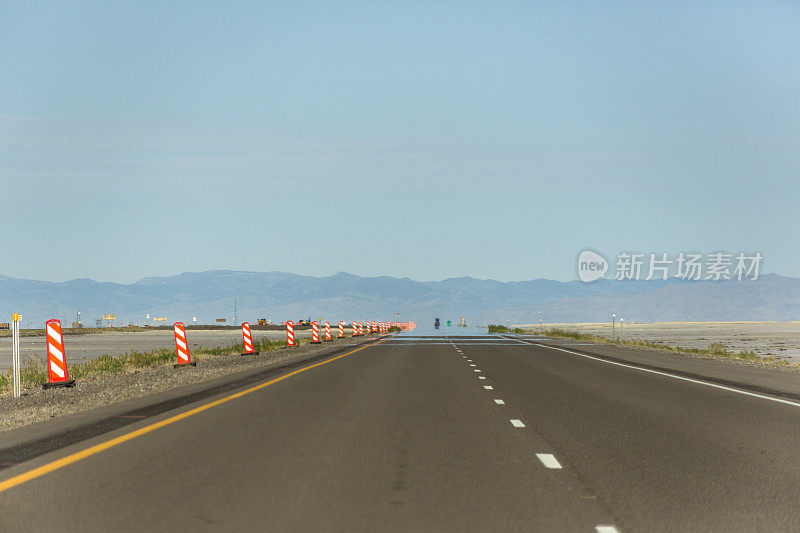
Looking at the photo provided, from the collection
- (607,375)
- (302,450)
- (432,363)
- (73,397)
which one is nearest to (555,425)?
(302,450)

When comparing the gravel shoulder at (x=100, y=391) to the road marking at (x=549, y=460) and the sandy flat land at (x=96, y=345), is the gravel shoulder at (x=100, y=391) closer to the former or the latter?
the sandy flat land at (x=96, y=345)

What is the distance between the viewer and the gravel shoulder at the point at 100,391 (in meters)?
14.6

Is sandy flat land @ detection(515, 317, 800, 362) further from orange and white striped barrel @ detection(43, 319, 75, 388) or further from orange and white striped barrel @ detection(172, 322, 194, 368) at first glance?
orange and white striped barrel @ detection(43, 319, 75, 388)

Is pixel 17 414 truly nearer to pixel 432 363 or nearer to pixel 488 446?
pixel 488 446

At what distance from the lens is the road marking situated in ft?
30.9

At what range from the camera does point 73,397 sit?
56.7 ft

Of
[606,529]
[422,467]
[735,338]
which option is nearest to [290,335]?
[422,467]

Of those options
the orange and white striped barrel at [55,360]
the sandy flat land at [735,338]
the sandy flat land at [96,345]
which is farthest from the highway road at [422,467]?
the sandy flat land at [735,338]

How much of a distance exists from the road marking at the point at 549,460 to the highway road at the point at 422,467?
0.03m

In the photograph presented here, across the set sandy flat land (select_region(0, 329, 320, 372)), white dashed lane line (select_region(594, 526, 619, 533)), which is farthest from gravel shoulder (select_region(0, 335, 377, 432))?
white dashed lane line (select_region(594, 526, 619, 533))

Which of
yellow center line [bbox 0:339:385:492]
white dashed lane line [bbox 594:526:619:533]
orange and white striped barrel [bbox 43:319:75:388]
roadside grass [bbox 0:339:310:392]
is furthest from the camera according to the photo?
roadside grass [bbox 0:339:310:392]

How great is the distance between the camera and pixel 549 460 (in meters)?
9.75

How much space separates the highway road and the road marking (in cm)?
3

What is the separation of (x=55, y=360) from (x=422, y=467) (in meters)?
12.4
